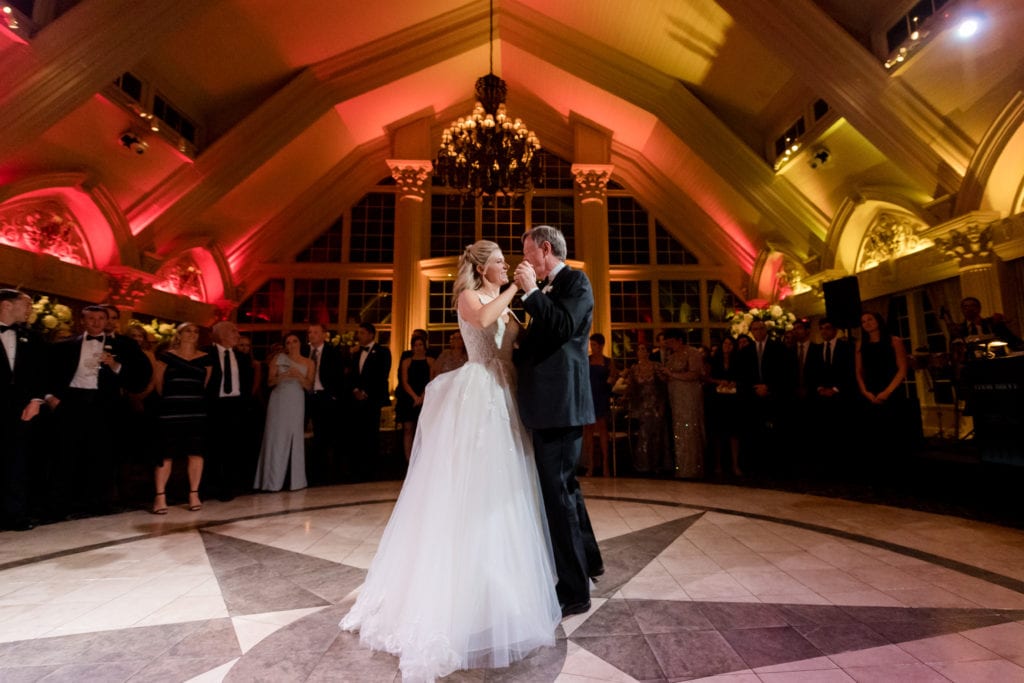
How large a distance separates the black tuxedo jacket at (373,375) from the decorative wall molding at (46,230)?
4.50 metres

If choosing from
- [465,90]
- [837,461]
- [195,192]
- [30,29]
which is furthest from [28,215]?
[837,461]

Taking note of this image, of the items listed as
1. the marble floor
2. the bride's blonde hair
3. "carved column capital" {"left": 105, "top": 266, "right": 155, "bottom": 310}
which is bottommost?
the marble floor

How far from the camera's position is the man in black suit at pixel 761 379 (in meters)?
5.09

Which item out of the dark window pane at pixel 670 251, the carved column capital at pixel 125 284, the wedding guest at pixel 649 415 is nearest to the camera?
the wedding guest at pixel 649 415

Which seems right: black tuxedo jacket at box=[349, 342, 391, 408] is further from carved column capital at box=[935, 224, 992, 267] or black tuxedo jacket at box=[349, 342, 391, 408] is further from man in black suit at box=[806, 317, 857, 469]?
carved column capital at box=[935, 224, 992, 267]

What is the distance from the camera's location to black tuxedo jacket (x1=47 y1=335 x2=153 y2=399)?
3.62m

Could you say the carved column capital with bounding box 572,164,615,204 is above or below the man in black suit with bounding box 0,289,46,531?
above

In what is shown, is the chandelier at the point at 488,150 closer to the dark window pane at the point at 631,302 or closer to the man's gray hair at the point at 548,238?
the dark window pane at the point at 631,302

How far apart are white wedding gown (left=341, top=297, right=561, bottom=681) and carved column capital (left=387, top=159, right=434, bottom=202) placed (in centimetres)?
929

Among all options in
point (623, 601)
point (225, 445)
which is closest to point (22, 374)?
point (225, 445)

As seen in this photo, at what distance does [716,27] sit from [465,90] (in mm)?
5684

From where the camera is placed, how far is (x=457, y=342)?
5.11m

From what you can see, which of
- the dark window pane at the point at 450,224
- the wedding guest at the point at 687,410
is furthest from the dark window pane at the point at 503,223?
the wedding guest at the point at 687,410

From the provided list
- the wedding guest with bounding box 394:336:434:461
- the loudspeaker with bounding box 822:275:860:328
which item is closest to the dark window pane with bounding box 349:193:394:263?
the wedding guest with bounding box 394:336:434:461
